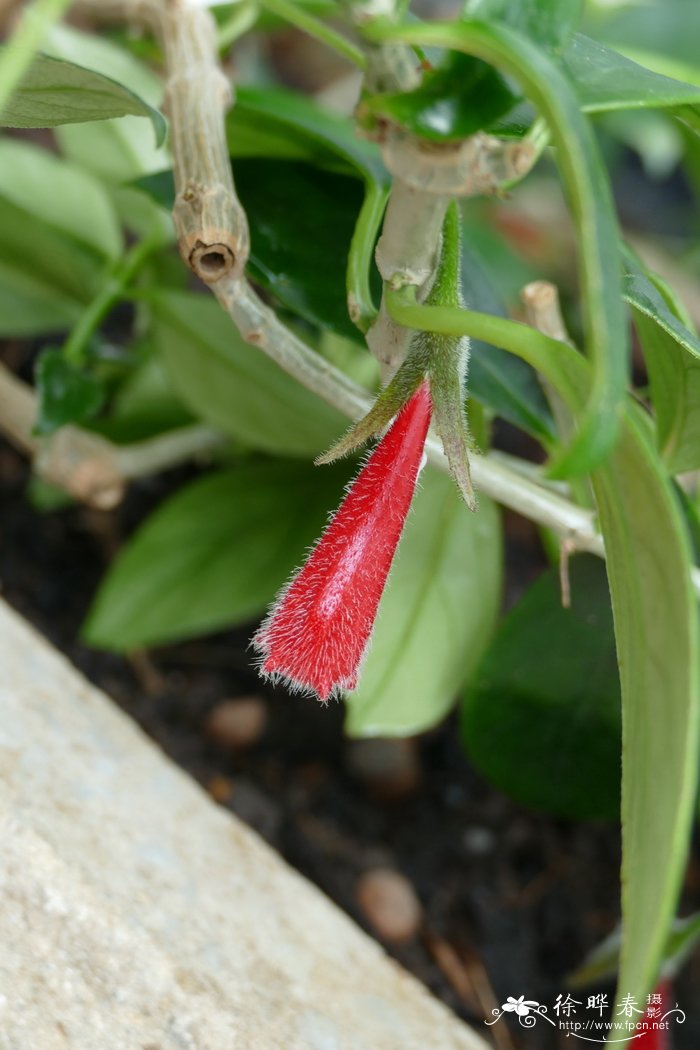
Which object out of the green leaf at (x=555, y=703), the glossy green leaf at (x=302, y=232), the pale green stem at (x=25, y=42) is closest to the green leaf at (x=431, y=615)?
the green leaf at (x=555, y=703)

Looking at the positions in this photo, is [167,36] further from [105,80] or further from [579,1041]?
[579,1041]

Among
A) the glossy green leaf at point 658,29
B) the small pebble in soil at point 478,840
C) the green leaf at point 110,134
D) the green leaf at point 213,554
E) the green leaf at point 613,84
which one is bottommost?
the small pebble in soil at point 478,840

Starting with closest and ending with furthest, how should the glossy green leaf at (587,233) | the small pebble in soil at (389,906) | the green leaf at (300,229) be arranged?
the glossy green leaf at (587,233)
the green leaf at (300,229)
the small pebble in soil at (389,906)

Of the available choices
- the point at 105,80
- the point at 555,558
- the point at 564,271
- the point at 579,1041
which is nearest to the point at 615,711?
the point at 555,558

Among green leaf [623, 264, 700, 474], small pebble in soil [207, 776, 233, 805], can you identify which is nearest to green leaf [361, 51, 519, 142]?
green leaf [623, 264, 700, 474]

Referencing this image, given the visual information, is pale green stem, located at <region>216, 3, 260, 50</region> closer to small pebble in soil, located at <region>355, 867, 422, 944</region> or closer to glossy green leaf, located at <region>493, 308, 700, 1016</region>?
glossy green leaf, located at <region>493, 308, 700, 1016</region>

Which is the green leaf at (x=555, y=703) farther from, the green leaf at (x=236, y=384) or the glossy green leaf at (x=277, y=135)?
the glossy green leaf at (x=277, y=135)

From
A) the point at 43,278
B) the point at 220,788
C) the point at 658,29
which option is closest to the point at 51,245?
the point at 43,278

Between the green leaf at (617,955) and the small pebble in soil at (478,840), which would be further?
the small pebble in soil at (478,840)
